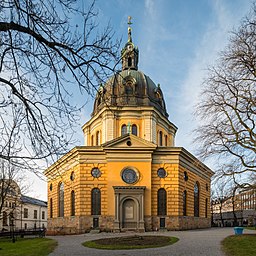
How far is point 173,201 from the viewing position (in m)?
37.8

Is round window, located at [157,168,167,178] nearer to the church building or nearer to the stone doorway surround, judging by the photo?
the church building

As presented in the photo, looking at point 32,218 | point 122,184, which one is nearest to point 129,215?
point 122,184

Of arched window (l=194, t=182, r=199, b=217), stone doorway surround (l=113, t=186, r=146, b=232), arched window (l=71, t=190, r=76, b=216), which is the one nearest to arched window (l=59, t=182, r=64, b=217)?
arched window (l=71, t=190, r=76, b=216)

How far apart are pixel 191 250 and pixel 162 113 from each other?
28.7 m

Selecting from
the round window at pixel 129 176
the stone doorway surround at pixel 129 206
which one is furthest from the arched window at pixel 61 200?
the round window at pixel 129 176

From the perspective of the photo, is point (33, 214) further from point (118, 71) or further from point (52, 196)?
point (118, 71)

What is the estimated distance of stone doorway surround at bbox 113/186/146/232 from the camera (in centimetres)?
3612

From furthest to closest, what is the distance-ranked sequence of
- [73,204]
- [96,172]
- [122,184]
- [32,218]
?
1. [32,218]
2. [73,204]
3. [96,172]
4. [122,184]

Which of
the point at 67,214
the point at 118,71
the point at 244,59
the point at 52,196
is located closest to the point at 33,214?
the point at 52,196

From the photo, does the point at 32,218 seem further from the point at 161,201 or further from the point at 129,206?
the point at 161,201

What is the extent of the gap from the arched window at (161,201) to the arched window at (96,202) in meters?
6.22

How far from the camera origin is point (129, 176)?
37719mm

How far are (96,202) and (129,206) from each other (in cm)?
350

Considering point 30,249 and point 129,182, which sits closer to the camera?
point 30,249
